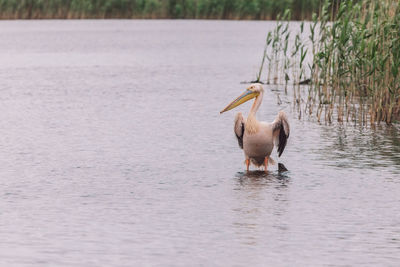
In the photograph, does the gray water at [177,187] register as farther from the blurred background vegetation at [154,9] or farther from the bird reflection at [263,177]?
the blurred background vegetation at [154,9]

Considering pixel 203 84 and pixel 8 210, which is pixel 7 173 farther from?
pixel 203 84

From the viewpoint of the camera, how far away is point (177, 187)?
10023mm

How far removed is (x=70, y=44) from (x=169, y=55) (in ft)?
25.1

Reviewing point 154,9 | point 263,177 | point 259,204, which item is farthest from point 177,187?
point 154,9

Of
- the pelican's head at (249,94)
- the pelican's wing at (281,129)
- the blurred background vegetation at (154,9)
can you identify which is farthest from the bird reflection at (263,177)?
the blurred background vegetation at (154,9)

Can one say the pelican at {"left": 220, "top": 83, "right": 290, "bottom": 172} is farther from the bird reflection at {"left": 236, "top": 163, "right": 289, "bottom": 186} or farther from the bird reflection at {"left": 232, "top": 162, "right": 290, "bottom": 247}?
the bird reflection at {"left": 232, "top": 162, "right": 290, "bottom": 247}

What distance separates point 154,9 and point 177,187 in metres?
45.2

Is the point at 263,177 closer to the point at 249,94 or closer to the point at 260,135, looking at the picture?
the point at 260,135

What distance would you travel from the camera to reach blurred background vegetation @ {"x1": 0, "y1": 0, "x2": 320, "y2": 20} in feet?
161

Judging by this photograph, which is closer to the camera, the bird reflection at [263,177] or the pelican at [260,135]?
the bird reflection at [263,177]

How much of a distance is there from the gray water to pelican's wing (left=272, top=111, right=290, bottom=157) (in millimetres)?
408

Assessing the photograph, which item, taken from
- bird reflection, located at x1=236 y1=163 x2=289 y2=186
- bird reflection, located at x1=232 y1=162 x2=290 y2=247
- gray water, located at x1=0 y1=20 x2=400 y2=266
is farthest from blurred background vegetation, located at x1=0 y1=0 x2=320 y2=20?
bird reflection, located at x1=232 y1=162 x2=290 y2=247

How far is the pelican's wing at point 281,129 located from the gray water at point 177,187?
408 millimetres

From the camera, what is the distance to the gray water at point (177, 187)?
729 centimetres
